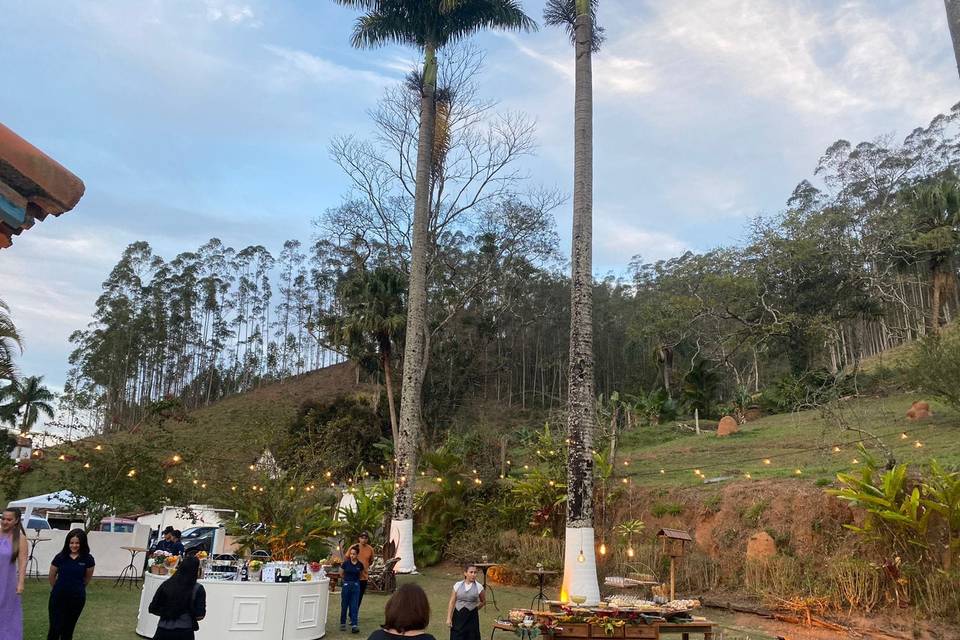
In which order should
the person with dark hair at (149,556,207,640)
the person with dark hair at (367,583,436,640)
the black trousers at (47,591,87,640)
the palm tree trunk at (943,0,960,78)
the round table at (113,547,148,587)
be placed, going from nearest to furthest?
the person with dark hair at (367,583,436,640) → the person with dark hair at (149,556,207,640) → the black trousers at (47,591,87,640) → the palm tree trunk at (943,0,960,78) → the round table at (113,547,148,587)

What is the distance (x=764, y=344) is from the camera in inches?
1318

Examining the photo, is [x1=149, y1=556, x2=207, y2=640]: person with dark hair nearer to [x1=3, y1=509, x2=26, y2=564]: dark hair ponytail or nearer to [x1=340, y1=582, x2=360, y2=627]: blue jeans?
[x1=3, y1=509, x2=26, y2=564]: dark hair ponytail

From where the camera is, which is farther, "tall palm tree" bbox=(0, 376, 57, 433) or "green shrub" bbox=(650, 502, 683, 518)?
"tall palm tree" bbox=(0, 376, 57, 433)

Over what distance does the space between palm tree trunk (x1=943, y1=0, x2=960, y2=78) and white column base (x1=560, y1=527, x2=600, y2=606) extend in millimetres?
9114

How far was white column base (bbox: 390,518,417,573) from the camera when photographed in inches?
630

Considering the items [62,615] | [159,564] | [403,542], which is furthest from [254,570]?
[403,542]

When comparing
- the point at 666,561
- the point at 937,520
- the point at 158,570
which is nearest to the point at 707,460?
the point at 666,561

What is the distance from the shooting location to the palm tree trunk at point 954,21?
659 cm

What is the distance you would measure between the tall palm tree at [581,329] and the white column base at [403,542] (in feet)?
15.4

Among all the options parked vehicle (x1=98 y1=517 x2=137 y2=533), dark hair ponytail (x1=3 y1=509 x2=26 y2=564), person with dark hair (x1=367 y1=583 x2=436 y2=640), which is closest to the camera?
person with dark hair (x1=367 y1=583 x2=436 y2=640)

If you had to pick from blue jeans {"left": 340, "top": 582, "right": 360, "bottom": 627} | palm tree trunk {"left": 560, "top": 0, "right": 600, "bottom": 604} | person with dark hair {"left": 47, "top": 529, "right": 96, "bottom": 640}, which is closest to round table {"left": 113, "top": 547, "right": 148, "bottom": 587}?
blue jeans {"left": 340, "top": 582, "right": 360, "bottom": 627}

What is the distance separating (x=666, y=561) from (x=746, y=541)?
5.38ft

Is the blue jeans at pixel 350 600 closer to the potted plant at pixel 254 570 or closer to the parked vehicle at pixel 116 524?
the potted plant at pixel 254 570

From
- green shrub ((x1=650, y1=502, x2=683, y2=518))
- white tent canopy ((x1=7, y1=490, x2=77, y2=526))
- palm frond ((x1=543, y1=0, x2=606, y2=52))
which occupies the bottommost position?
white tent canopy ((x1=7, y1=490, x2=77, y2=526))
